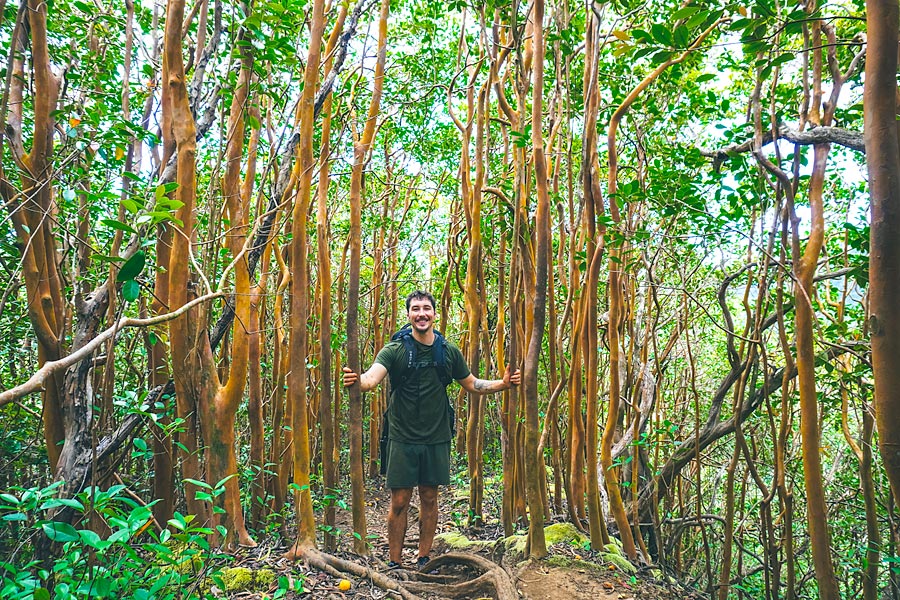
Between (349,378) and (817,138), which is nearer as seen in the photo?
(817,138)

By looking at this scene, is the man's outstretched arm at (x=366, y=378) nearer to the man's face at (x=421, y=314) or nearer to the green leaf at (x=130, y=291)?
the man's face at (x=421, y=314)

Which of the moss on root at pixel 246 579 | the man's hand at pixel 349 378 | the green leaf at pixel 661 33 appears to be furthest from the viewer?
the man's hand at pixel 349 378

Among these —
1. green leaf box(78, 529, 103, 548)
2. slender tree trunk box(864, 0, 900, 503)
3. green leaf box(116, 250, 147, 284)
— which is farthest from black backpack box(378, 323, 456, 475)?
slender tree trunk box(864, 0, 900, 503)

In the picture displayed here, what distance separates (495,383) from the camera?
3.69 m

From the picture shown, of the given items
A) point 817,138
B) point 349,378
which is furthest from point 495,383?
point 817,138

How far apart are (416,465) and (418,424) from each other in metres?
0.27

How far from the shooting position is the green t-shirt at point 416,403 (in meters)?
3.68

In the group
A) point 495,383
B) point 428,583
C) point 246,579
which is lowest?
point 428,583

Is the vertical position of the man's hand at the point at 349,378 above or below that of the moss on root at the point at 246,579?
above

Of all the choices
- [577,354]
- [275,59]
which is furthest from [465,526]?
[275,59]

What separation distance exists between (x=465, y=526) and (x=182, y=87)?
428cm

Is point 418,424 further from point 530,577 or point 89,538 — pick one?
point 89,538

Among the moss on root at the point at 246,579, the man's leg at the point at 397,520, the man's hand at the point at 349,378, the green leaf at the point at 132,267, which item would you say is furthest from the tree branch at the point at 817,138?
the moss on root at the point at 246,579

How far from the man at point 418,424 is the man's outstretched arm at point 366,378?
0.03 feet
